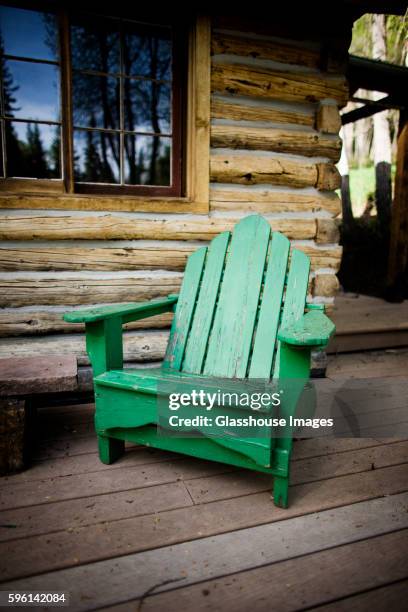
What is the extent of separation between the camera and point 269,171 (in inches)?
106

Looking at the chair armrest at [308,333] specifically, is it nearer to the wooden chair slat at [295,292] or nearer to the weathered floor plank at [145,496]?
the wooden chair slat at [295,292]

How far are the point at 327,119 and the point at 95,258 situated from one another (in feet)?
5.71

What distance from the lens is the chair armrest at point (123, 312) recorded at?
167cm

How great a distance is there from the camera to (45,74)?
176 inches

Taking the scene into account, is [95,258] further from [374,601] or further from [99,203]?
[374,601]

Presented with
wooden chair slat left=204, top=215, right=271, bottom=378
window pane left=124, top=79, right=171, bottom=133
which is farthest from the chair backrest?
window pane left=124, top=79, right=171, bottom=133

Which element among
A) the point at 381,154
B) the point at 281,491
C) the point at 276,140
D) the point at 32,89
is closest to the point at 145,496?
the point at 281,491

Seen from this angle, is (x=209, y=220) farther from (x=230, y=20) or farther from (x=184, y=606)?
(x=184, y=606)

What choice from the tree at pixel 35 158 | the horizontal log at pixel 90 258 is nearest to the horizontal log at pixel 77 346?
the horizontal log at pixel 90 258

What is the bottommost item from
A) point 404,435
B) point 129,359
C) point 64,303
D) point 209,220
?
point 404,435

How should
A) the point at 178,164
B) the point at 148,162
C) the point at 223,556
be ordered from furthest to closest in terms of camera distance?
1. the point at 148,162
2. the point at 178,164
3. the point at 223,556

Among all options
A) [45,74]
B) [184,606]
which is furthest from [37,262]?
[45,74]

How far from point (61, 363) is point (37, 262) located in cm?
74

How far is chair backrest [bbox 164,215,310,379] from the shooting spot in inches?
75.7
